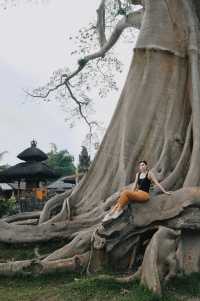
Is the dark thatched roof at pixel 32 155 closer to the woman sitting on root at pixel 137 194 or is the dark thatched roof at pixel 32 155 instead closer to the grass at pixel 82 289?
the woman sitting on root at pixel 137 194

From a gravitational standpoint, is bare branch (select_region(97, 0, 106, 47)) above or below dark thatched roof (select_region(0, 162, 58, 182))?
above

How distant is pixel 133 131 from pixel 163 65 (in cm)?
145

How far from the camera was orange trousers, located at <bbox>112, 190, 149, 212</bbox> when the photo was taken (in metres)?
7.38

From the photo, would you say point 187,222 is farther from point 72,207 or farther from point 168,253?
point 72,207

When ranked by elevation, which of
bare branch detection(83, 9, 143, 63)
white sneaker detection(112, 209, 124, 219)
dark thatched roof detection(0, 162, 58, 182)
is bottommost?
dark thatched roof detection(0, 162, 58, 182)

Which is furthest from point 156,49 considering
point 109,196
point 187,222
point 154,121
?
point 187,222

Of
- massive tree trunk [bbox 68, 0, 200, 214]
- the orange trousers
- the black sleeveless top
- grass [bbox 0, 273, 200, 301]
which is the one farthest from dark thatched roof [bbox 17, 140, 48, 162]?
grass [bbox 0, 273, 200, 301]

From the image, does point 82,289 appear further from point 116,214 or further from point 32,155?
point 32,155

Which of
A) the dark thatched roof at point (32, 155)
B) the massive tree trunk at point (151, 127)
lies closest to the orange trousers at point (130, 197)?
the massive tree trunk at point (151, 127)

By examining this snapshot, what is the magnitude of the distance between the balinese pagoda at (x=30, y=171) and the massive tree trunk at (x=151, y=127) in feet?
33.1

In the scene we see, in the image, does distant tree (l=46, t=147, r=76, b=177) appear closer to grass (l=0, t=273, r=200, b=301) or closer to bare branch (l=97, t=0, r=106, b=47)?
bare branch (l=97, t=0, r=106, b=47)

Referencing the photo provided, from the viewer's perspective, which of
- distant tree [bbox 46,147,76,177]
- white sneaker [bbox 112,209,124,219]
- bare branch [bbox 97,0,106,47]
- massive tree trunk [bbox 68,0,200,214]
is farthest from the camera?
distant tree [bbox 46,147,76,177]

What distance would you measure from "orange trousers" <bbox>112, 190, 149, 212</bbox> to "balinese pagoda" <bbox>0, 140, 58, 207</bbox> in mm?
12600

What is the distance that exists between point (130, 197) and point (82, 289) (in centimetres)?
140
